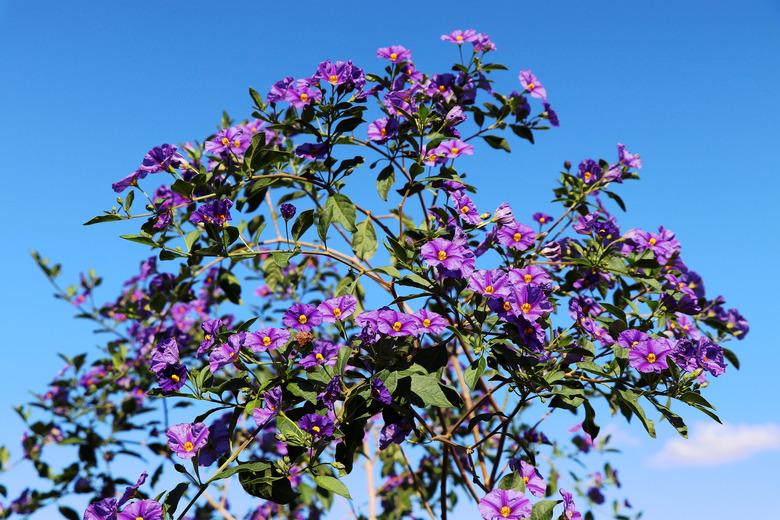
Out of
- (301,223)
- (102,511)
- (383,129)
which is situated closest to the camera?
(102,511)

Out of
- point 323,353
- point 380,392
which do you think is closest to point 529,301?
point 380,392

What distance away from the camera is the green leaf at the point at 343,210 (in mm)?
1923

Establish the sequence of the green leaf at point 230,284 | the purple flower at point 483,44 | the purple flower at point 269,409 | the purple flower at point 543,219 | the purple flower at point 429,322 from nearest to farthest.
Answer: the purple flower at point 269,409
the purple flower at point 429,322
the purple flower at point 483,44
the purple flower at point 543,219
the green leaf at point 230,284

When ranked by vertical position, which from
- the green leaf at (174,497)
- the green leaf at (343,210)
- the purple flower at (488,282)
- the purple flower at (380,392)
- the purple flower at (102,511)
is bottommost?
the purple flower at (102,511)

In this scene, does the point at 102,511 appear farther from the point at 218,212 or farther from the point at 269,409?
the point at 218,212

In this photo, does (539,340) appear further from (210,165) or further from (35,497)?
(35,497)

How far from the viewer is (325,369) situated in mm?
1654

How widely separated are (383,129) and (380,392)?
0.91 metres

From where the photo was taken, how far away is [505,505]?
1.69 m

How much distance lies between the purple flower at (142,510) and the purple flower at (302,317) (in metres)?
0.54

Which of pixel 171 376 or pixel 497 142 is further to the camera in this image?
pixel 497 142

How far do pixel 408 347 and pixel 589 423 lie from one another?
60 centimetres

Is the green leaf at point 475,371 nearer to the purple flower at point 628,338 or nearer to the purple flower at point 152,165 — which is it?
the purple flower at point 628,338

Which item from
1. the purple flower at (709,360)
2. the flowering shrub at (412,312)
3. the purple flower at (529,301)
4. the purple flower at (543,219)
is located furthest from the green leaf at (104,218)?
the purple flower at (709,360)
